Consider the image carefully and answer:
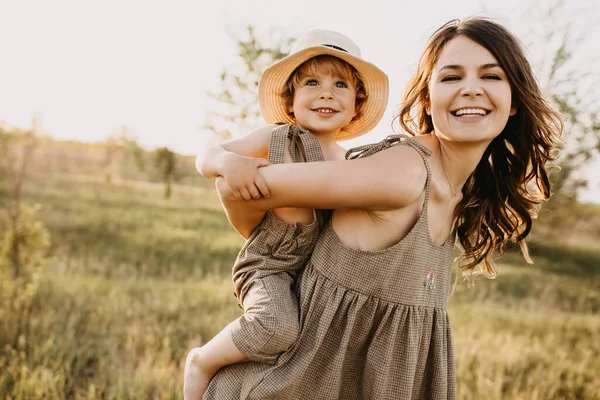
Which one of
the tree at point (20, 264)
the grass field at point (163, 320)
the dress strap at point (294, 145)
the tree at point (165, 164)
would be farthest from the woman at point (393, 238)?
the tree at point (165, 164)

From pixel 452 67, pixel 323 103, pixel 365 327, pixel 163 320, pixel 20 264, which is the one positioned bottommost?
pixel 163 320

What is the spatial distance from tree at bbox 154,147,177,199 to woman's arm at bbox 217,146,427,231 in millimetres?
18413

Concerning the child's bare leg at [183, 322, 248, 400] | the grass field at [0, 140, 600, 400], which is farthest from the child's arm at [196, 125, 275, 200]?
the grass field at [0, 140, 600, 400]

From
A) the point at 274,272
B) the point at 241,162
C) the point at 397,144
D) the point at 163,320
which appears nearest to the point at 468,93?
the point at 397,144

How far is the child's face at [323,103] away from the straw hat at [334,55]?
8 cm

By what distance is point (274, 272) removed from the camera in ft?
6.71

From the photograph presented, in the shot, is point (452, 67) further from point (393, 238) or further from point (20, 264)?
point (20, 264)

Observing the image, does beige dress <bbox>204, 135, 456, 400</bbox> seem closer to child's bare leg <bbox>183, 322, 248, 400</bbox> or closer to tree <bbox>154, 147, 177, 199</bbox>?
child's bare leg <bbox>183, 322, 248, 400</bbox>

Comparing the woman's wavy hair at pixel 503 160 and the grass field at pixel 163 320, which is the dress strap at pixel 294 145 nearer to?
the woman's wavy hair at pixel 503 160

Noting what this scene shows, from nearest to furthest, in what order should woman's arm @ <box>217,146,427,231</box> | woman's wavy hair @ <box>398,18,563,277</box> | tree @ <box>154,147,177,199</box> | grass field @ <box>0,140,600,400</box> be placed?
woman's arm @ <box>217,146,427,231</box> → woman's wavy hair @ <box>398,18,563,277</box> → grass field @ <box>0,140,600,400</box> → tree @ <box>154,147,177,199</box>

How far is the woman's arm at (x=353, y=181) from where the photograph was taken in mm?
1772

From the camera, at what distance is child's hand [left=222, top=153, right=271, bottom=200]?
1886 mm

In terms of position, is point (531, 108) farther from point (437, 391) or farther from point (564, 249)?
point (564, 249)

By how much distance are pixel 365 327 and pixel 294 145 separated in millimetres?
650
